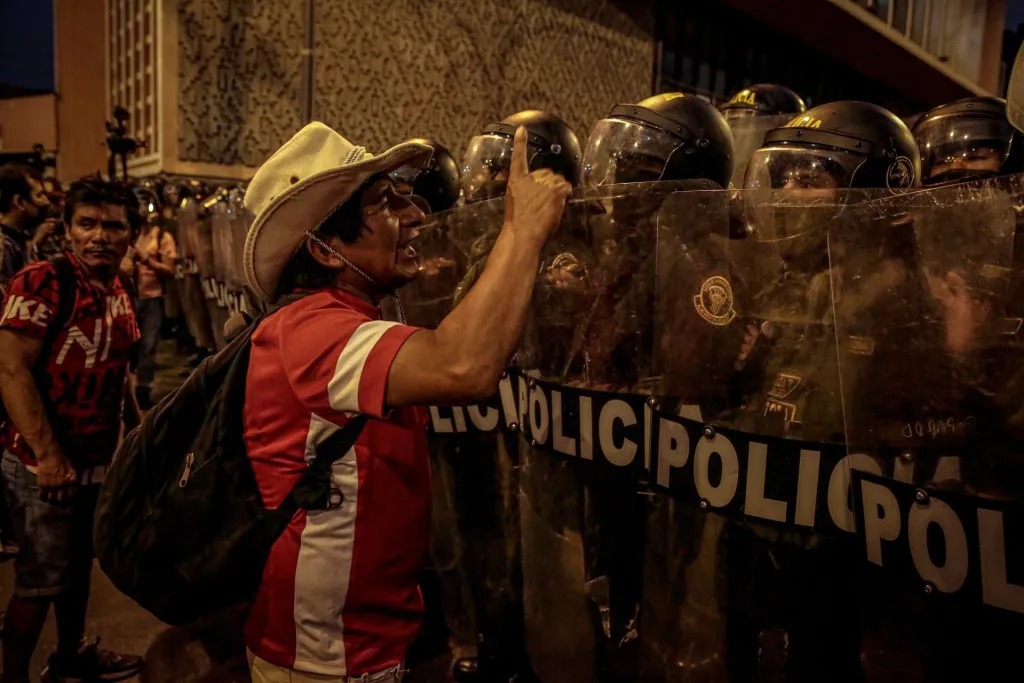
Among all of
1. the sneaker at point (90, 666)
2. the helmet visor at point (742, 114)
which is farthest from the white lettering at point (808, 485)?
the helmet visor at point (742, 114)

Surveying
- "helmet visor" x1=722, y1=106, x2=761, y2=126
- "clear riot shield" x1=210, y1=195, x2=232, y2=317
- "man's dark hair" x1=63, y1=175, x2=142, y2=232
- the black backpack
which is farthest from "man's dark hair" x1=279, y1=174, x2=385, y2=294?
"clear riot shield" x1=210, y1=195, x2=232, y2=317

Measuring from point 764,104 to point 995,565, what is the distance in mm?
3571

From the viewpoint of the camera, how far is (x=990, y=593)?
1.45 m

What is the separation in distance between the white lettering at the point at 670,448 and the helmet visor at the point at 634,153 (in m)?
1.08

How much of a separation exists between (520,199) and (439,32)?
38.2ft

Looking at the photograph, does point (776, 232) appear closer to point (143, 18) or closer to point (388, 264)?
point (388, 264)

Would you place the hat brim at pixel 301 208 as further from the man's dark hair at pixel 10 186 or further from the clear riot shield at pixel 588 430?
the man's dark hair at pixel 10 186

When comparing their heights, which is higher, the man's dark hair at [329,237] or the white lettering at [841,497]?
the man's dark hair at [329,237]

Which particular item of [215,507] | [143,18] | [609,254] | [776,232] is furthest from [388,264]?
[143,18]

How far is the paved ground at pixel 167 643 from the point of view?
3197 mm

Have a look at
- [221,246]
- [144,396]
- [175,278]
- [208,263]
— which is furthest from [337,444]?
[175,278]

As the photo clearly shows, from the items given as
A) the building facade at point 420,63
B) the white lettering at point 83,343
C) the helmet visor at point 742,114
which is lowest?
the white lettering at point 83,343

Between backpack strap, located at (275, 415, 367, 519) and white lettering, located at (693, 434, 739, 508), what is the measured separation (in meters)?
0.88

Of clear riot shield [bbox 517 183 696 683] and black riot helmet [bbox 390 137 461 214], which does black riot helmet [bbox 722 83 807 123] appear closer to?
black riot helmet [bbox 390 137 461 214]
